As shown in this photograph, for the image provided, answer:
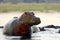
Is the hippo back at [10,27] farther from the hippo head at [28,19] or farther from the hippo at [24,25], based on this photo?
the hippo head at [28,19]

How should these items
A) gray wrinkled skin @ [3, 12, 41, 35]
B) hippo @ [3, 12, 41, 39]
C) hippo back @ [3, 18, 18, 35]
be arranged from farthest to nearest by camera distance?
hippo back @ [3, 18, 18, 35] → hippo @ [3, 12, 41, 39] → gray wrinkled skin @ [3, 12, 41, 35]

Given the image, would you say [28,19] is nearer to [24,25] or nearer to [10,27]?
[24,25]

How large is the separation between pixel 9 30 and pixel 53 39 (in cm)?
109

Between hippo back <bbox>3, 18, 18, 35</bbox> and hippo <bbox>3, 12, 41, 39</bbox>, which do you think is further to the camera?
hippo back <bbox>3, 18, 18, 35</bbox>

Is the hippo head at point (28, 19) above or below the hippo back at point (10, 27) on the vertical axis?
above

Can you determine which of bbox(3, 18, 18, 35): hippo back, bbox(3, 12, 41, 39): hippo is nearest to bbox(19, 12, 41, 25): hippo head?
bbox(3, 12, 41, 39): hippo

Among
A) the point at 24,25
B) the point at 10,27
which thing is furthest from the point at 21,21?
the point at 10,27

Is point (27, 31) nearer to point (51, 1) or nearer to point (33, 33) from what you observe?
point (33, 33)

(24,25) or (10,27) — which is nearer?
(24,25)

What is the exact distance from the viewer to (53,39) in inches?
250

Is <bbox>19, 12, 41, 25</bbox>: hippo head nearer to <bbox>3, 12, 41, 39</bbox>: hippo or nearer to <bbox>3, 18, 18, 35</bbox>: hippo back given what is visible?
<bbox>3, 12, 41, 39</bbox>: hippo

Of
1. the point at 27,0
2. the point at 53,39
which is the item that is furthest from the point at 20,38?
the point at 27,0

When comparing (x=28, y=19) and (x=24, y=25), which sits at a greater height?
(x=28, y=19)

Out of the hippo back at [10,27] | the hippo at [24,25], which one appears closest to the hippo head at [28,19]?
the hippo at [24,25]
